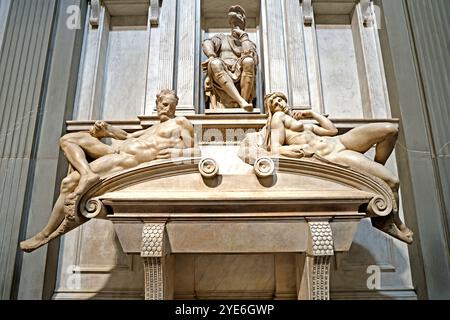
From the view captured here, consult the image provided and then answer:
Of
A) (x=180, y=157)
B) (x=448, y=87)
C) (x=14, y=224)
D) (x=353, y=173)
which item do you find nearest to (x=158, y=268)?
(x=180, y=157)

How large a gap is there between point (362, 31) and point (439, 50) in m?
1.09

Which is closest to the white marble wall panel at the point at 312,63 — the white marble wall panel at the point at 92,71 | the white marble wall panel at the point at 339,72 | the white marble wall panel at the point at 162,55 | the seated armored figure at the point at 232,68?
the white marble wall panel at the point at 339,72

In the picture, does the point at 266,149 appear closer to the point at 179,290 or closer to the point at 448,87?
the point at 179,290

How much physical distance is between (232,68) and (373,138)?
2.26 meters

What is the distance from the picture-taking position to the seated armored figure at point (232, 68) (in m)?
4.86

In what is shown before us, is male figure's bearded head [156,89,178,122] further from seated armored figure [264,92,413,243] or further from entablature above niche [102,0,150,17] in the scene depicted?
entablature above niche [102,0,150,17]

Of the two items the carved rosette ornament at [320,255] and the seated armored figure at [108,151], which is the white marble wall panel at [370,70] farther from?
the seated armored figure at [108,151]

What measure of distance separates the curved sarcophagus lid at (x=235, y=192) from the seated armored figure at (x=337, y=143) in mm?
163

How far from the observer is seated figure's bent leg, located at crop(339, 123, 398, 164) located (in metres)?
3.41

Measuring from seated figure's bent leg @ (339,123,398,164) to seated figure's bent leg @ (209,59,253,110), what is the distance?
164 cm

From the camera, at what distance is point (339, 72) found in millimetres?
5590

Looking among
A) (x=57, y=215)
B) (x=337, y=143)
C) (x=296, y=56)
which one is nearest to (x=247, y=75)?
(x=296, y=56)

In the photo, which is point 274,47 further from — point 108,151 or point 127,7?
point 108,151

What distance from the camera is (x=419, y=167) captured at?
4.38m
